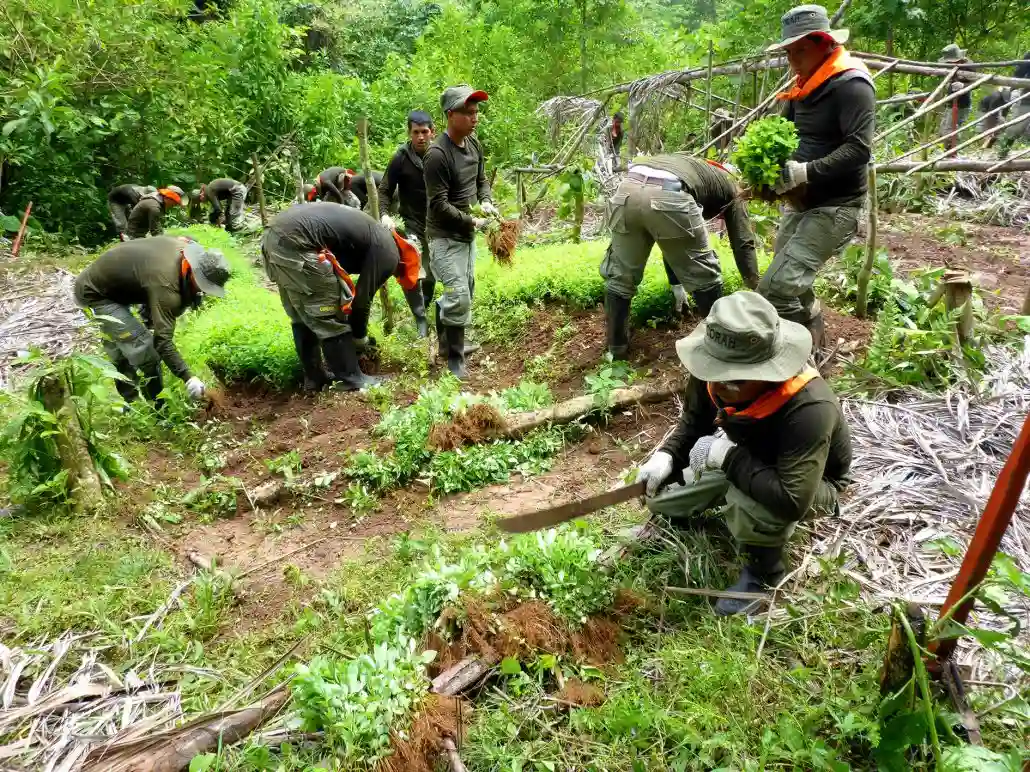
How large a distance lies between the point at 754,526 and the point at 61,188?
1261cm

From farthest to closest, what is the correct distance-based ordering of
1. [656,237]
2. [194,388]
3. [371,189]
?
[371,189]
[194,388]
[656,237]

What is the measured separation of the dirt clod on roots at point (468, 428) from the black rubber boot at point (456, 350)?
1236mm

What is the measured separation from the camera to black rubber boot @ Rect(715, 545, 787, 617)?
2.79 m

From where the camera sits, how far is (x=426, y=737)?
90.4 inches

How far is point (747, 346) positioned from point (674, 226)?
7.44ft

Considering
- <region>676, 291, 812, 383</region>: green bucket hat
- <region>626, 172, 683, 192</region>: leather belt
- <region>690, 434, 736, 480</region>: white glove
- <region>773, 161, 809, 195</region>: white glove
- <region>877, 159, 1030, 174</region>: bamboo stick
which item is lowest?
<region>690, 434, 736, 480</region>: white glove

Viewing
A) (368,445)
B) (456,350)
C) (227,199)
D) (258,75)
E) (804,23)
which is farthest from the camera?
(258,75)

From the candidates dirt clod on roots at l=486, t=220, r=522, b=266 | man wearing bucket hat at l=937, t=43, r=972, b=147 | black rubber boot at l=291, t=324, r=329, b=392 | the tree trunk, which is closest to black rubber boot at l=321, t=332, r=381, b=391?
black rubber boot at l=291, t=324, r=329, b=392

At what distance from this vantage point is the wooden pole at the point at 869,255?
15.3ft

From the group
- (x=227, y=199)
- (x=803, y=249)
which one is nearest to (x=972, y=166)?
(x=803, y=249)

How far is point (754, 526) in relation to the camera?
2721 mm

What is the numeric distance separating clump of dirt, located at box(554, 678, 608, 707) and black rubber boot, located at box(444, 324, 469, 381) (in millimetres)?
3537

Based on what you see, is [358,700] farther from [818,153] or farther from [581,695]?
[818,153]

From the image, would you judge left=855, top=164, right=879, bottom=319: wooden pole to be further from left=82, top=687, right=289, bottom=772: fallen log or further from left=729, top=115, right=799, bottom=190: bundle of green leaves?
left=82, top=687, right=289, bottom=772: fallen log
